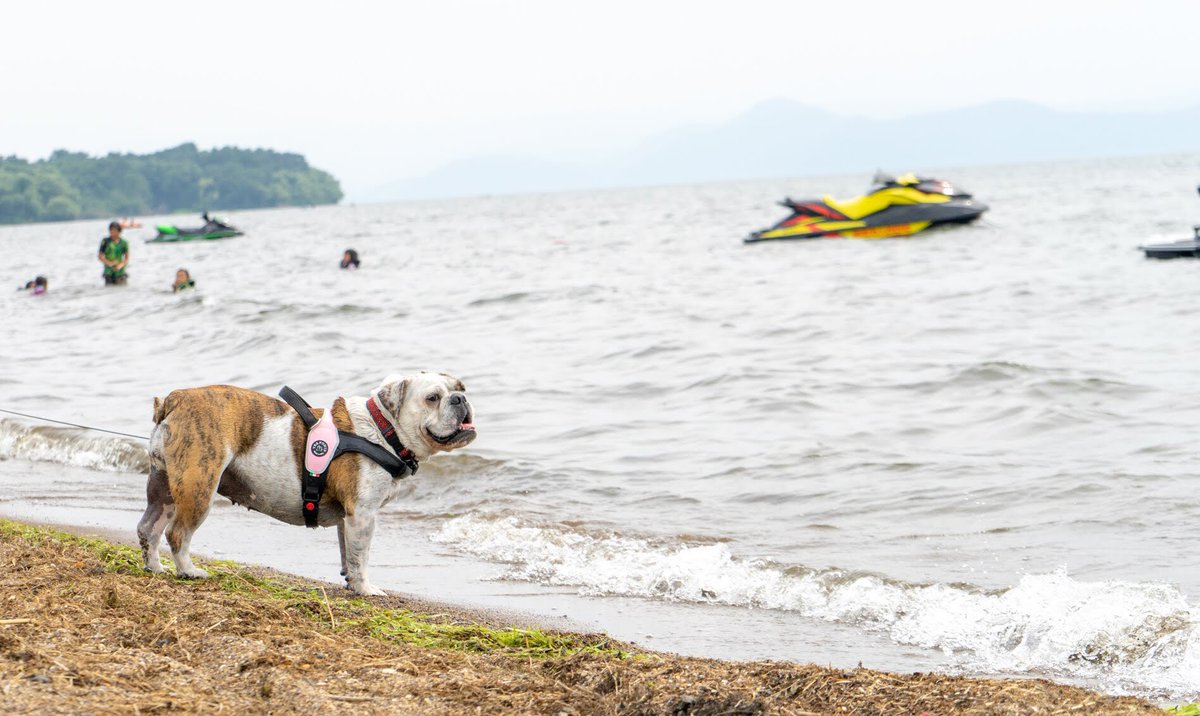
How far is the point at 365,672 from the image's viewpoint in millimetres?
4121

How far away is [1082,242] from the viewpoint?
3177cm

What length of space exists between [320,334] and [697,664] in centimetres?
1581

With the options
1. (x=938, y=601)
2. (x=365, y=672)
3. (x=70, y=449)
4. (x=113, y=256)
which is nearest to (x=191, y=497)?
(x=365, y=672)

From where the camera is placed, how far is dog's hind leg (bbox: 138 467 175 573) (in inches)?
234

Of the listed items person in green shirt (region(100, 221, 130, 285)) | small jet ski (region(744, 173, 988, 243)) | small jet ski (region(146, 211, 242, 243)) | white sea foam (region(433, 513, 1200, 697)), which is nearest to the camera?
white sea foam (region(433, 513, 1200, 697))

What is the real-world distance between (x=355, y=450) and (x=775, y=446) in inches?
211

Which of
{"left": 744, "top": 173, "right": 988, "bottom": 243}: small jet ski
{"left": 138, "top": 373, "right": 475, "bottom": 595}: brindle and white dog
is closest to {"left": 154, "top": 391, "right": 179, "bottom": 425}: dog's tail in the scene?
{"left": 138, "top": 373, "right": 475, "bottom": 595}: brindle and white dog

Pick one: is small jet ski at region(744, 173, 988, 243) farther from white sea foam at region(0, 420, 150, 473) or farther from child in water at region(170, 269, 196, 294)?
white sea foam at region(0, 420, 150, 473)

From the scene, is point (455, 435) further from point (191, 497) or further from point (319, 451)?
point (191, 497)

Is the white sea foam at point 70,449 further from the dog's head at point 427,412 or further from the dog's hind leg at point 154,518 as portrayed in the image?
the dog's head at point 427,412

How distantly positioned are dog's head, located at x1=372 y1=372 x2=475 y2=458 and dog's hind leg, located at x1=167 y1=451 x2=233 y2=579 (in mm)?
833

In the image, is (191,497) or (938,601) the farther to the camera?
(938,601)

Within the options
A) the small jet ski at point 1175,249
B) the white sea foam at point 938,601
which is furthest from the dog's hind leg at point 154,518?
the small jet ski at point 1175,249

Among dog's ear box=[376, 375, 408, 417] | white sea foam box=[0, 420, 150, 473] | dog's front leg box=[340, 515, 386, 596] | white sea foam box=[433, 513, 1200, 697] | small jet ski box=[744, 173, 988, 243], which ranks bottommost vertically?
white sea foam box=[433, 513, 1200, 697]
